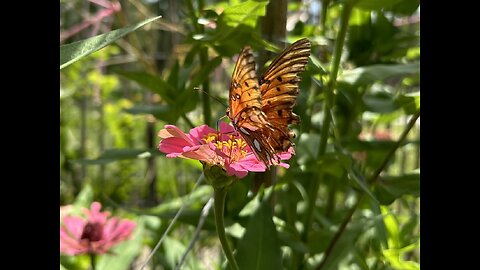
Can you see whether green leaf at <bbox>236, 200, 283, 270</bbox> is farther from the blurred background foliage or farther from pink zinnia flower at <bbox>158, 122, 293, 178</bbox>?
pink zinnia flower at <bbox>158, 122, 293, 178</bbox>

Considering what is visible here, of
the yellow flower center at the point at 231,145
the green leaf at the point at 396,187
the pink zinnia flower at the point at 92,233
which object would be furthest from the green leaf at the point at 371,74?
the pink zinnia flower at the point at 92,233

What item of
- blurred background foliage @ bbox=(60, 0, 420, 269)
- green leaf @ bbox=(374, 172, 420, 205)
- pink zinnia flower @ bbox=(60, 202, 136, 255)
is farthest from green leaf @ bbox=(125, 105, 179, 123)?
green leaf @ bbox=(374, 172, 420, 205)

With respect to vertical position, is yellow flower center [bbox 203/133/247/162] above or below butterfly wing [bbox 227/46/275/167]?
below

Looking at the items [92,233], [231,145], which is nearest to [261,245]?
[231,145]

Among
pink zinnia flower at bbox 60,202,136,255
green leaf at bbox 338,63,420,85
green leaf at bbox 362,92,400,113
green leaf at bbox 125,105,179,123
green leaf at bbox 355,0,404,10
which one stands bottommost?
pink zinnia flower at bbox 60,202,136,255

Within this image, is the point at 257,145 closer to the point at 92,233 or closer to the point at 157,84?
the point at 157,84

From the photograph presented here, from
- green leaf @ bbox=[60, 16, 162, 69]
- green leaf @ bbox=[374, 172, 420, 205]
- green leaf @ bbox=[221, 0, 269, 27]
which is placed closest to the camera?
green leaf @ bbox=[60, 16, 162, 69]
